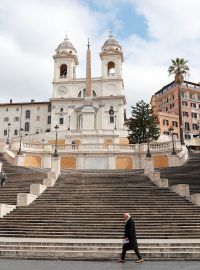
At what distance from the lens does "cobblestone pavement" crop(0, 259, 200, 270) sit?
10211 mm

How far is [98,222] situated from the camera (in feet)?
53.1

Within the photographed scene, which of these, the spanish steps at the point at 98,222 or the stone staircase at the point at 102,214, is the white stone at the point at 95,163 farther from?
the spanish steps at the point at 98,222

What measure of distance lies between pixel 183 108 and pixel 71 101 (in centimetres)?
3250

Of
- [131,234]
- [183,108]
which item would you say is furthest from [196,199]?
[183,108]

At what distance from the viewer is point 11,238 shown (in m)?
14.4

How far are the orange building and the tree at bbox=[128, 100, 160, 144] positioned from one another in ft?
110

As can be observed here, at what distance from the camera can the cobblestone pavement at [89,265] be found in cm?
1021

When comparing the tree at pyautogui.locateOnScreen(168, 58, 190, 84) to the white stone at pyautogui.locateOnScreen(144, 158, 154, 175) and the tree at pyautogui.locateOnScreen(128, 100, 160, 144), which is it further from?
the white stone at pyautogui.locateOnScreen(144, 158, 154, 175)

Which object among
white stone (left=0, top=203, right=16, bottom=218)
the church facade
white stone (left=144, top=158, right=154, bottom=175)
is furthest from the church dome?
white stone (left=0, top=203, right=16, bottom=218)

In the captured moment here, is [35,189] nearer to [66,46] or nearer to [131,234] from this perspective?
[131,234]

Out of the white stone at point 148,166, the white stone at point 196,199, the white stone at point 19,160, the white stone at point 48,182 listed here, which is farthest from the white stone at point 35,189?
the white stone at point 19,160

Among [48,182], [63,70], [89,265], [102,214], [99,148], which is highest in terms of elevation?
[63,70]

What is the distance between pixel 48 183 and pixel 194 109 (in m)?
80.8

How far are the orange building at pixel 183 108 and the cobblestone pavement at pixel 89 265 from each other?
261 feet
